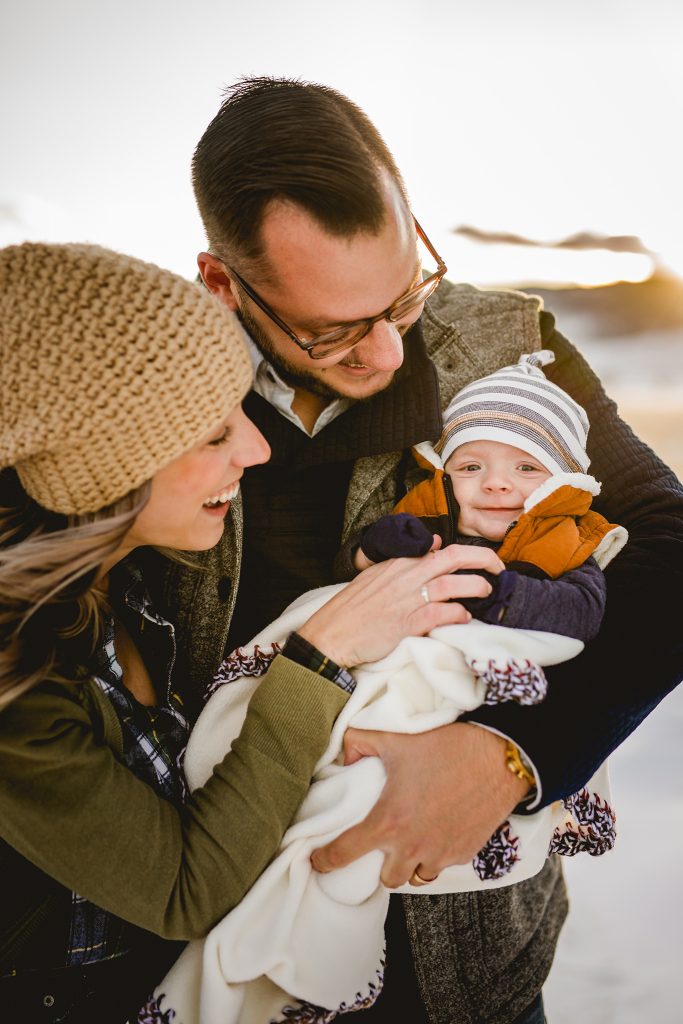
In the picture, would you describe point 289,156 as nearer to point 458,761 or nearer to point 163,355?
point 163,355

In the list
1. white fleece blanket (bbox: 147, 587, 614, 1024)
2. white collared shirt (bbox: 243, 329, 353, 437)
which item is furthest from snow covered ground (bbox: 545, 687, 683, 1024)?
white collared shirt (bbox: 243, 329, 353, 437)

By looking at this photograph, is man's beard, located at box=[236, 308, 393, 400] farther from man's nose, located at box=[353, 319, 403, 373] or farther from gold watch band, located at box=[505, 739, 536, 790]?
gold watch band, located at box=[505, 739, 536, 790]

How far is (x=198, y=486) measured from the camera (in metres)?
1.13

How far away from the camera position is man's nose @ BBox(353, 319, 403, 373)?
1.43 metres

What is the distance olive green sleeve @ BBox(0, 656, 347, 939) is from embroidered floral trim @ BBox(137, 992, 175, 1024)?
0.61 feet

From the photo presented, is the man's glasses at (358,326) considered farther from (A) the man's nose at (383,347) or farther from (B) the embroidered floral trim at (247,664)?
(B) the embroidered floral trim at (247,664)

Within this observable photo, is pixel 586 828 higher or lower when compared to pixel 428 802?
lower

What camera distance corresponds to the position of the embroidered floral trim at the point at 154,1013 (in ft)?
3.56

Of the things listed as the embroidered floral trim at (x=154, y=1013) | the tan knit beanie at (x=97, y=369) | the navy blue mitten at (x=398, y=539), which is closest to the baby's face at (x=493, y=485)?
the navy blue mitten at (x=398, y=539)

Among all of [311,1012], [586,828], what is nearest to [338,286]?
[586,828]

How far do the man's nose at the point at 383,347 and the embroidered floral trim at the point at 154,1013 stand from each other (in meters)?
1.28

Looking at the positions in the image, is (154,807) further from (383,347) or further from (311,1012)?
(383,347)

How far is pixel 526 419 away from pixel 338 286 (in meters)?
0.51

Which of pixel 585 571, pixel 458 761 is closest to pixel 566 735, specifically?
pixel 458 761
